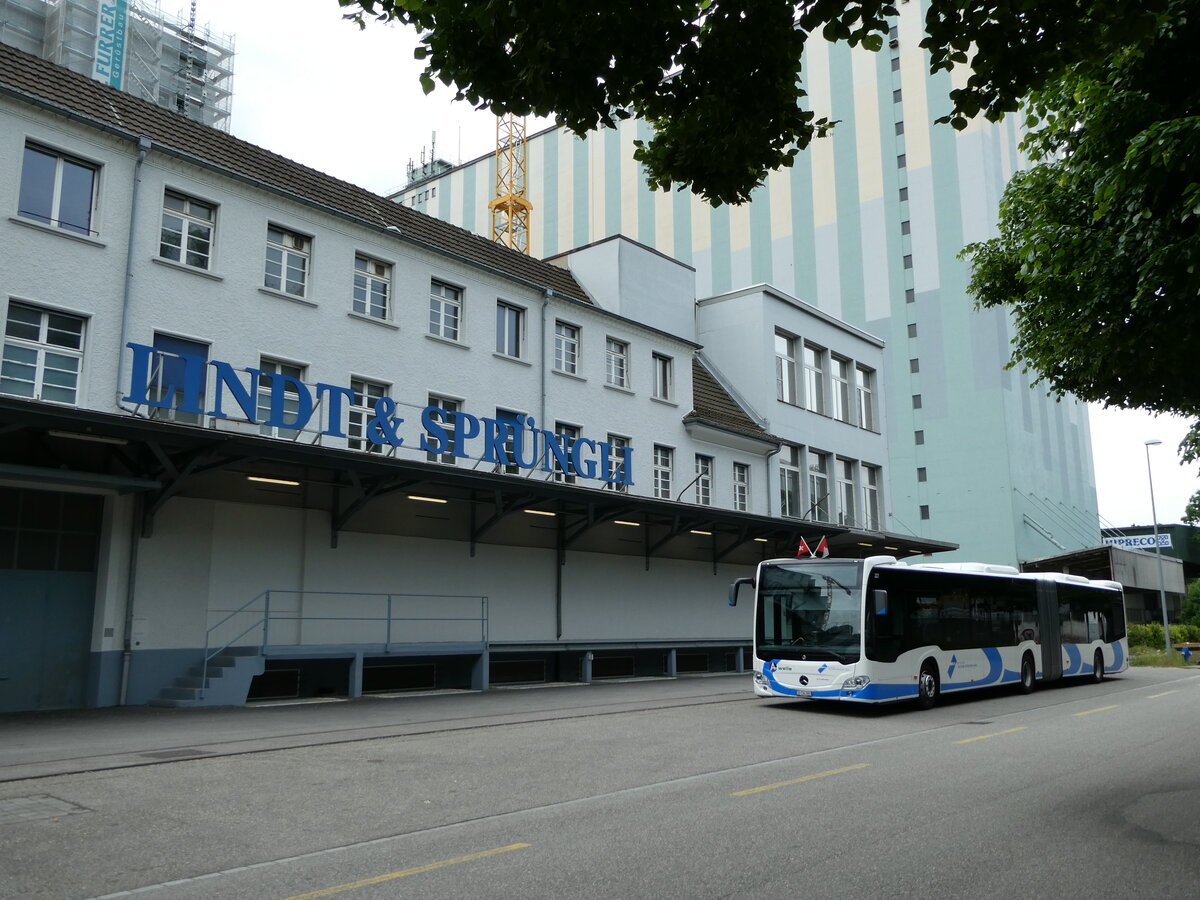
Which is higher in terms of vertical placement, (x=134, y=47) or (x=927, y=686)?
(x=134, y=47)

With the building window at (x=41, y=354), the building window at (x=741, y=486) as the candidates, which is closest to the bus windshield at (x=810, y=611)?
the building window at (x=41, y=354)

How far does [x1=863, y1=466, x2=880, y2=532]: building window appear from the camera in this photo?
39375mm

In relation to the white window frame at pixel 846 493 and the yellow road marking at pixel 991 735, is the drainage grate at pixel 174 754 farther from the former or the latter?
the white window frame at pixel 846 493

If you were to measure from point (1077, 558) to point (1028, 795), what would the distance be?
4277cm

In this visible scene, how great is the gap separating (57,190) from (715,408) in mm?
20538

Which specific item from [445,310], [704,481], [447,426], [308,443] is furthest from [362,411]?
[704,481]

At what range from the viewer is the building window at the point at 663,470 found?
3036cm

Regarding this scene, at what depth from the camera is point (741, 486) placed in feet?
110

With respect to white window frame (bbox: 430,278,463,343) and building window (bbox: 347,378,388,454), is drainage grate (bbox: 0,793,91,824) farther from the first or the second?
white window frame (bbox: 430,278,463,343)

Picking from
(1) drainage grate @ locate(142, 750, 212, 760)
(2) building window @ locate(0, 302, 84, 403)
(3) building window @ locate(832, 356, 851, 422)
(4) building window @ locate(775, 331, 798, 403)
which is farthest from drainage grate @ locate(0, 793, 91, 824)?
(3) building window @ locate(832, 356, 851, 422)

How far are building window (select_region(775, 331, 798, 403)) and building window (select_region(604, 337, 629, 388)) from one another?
748 cm

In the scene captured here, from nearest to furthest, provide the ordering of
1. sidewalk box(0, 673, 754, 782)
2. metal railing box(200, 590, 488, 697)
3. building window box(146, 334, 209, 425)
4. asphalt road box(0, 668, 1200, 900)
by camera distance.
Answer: asphalt road box(0, 668, 1200, 900), sidewalk box(0, 673, 754, 782), building window box(146, 334, 209, 425), metal railing box(200, 590, 488, 697)

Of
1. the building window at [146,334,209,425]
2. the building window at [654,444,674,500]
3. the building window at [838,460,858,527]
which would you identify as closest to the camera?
the building window at [146,334,209,425]

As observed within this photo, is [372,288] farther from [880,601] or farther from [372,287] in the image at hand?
[880,601]
